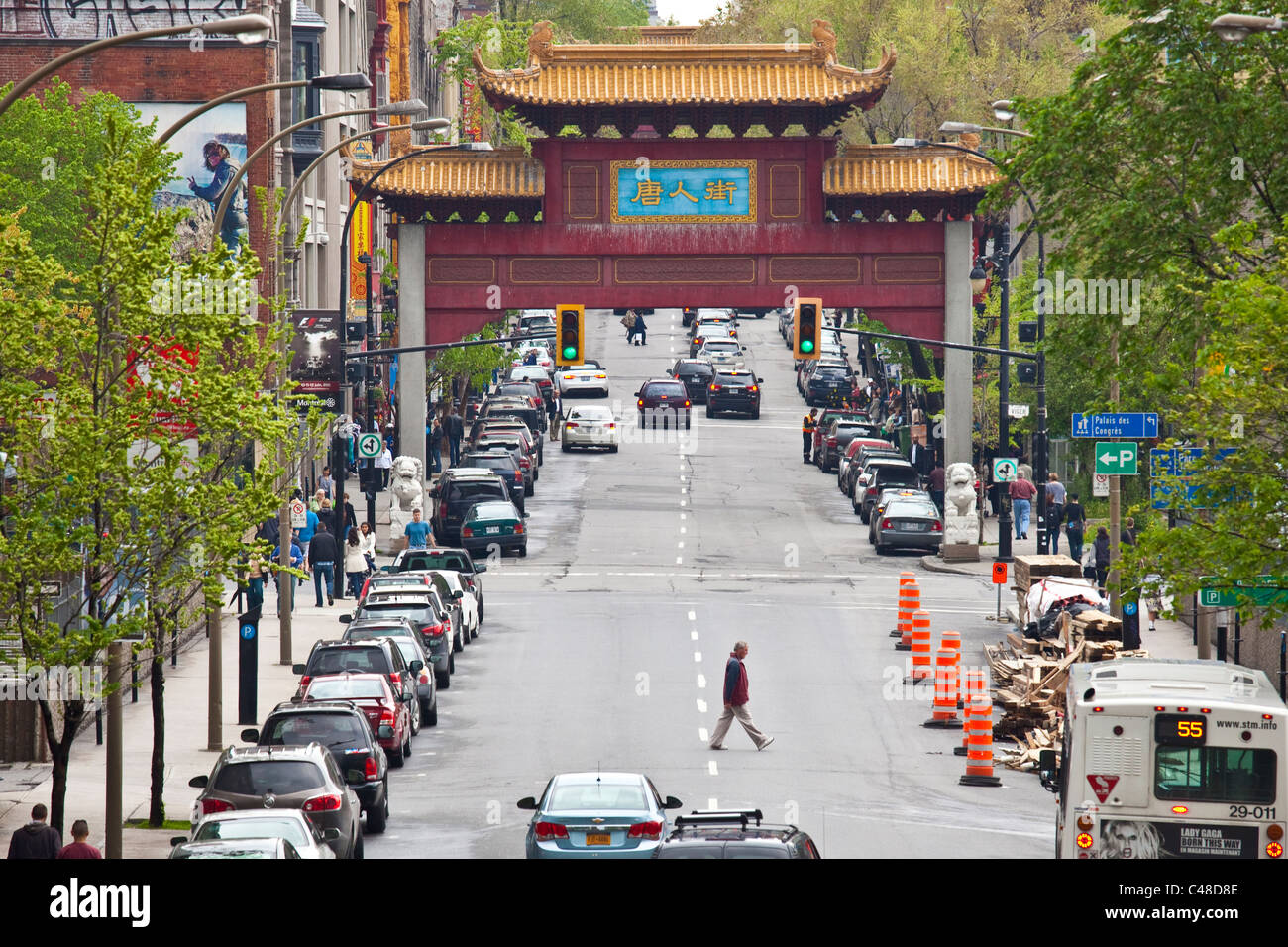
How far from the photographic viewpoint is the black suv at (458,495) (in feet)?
161

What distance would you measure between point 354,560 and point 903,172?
17.5 meters

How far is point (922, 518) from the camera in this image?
49250mm

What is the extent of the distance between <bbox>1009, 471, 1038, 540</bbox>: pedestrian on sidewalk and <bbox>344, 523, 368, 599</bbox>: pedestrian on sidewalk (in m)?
15.3

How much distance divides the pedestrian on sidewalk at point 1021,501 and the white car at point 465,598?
15.8 meters

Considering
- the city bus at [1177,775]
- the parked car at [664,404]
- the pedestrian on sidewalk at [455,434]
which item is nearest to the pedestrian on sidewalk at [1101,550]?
the city bus at [1177,775]

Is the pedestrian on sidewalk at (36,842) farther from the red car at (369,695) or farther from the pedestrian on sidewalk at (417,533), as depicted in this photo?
the pedestrian on sidewalk at (417,533)

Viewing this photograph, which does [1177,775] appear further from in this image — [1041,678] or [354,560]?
[354,560]

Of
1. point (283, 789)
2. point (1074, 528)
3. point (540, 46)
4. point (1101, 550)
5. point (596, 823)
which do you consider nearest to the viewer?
point (596, 823)

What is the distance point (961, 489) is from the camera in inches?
1918

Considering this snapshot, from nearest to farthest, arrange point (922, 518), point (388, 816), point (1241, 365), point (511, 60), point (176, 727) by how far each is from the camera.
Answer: point (1241, 365)
point (388, 816)
point (176, 727)
point (922, 518)
point (511, 60)

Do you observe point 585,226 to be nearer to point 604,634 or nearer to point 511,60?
point 604,634

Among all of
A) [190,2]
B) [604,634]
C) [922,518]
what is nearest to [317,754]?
[604,634]

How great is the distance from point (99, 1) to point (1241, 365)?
143ft

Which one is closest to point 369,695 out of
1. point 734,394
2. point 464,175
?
point 464,175
